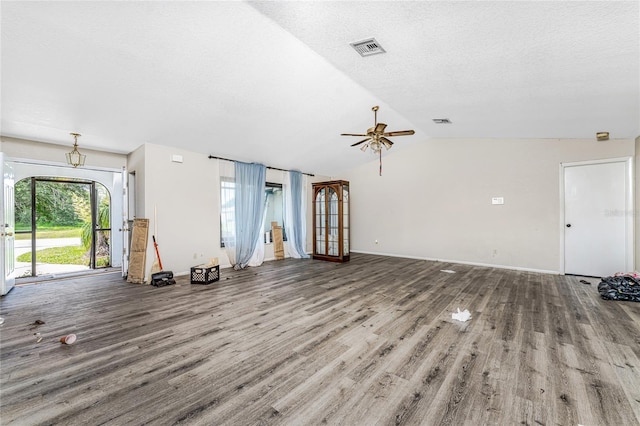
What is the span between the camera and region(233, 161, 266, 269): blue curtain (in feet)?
19.7

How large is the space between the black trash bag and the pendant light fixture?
824 cm

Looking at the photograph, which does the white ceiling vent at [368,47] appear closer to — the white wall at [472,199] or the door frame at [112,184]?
the white wall at [472,199]

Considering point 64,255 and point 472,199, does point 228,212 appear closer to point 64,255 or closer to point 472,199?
point 64,255

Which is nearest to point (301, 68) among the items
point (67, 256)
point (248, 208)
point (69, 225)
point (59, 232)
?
point (248, 208)

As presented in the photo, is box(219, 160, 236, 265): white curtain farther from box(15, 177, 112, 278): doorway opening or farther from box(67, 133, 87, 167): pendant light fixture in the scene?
box(15, 177, 112, 278): doorway opening

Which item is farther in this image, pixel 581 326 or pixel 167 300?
pixel 167 300

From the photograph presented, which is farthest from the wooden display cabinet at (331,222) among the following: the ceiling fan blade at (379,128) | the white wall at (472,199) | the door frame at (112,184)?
the door frame at (112,184)

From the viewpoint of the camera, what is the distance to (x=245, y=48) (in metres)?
2.80

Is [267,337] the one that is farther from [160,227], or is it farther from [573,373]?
[160,227]

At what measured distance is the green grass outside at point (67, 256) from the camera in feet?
21.8

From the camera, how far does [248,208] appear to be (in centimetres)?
616

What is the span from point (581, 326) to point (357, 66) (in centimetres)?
373

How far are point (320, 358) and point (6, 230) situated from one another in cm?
524

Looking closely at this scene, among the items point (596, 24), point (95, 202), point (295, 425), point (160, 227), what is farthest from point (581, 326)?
point (95, 202)
